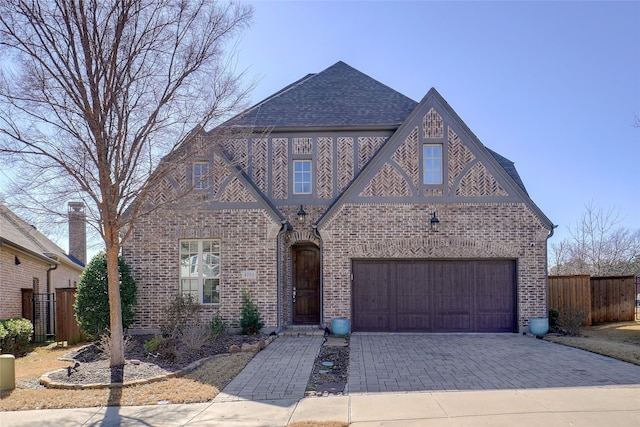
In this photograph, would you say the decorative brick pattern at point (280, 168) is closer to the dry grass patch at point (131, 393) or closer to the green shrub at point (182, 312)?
the green shrub at point (182, 312)

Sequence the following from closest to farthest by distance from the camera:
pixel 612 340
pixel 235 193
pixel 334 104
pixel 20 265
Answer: pixel 612 340 < pixel 235 193 < pixel 20 265 < pixel 334 104

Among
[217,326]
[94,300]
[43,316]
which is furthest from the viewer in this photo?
[43,316]

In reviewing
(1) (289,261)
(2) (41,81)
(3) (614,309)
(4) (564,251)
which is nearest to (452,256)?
(1) (289,261)

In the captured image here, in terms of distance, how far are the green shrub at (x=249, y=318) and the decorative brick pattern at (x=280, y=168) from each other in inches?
129

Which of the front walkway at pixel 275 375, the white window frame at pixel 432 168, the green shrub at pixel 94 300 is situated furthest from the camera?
the white window frame at pixel 432 168

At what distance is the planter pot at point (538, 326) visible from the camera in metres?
14.0

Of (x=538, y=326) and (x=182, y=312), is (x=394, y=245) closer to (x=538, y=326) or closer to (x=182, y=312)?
(x=538, y=326)

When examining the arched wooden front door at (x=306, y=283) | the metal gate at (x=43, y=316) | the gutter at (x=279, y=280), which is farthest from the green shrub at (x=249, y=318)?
the metal gate at (x=43, y=316)

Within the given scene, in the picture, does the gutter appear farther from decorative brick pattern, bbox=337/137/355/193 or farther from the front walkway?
decorative brick pattern, bbox=337/137/355/193

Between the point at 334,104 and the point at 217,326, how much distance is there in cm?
764

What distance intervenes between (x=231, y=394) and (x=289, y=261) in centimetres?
747

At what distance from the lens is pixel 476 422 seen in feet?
20.7

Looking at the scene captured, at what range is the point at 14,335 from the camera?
13016 mm

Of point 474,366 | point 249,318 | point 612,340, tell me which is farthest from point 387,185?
point 612,340
